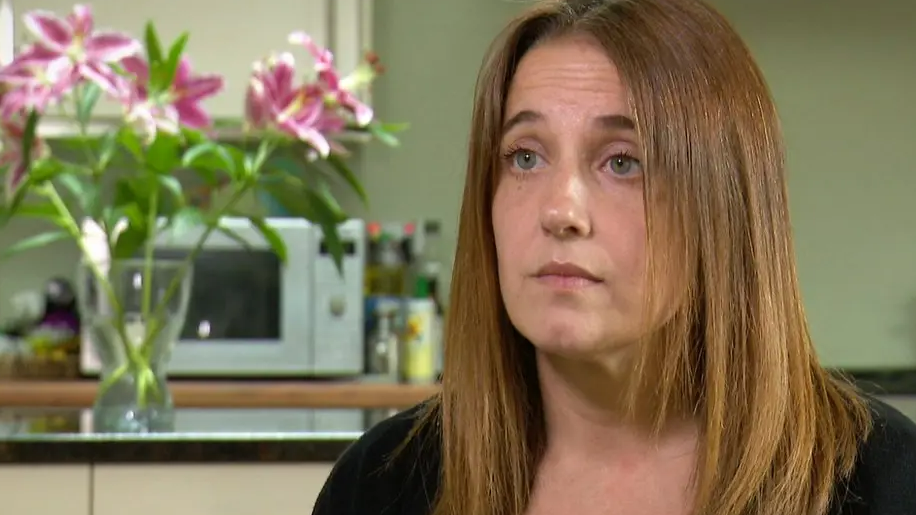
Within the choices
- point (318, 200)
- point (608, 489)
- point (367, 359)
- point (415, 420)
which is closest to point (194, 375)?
point (367, 359)

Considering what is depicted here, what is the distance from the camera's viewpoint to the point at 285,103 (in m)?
1.33

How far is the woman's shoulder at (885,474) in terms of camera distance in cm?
78

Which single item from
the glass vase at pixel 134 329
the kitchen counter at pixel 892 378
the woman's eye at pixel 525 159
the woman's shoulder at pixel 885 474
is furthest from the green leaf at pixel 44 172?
the kitchen counter at pixel 892 378

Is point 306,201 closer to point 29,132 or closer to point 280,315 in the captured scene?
point 29,132

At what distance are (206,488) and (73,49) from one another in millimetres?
496

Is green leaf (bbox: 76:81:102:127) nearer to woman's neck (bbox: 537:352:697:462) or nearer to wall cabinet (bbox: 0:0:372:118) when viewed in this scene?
woman's neck (bbox: 537:352:697:462)

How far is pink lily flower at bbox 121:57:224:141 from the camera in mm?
1248

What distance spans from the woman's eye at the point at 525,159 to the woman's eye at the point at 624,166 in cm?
7

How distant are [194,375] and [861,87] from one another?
1.88 metres

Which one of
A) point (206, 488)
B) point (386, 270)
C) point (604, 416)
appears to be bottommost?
point (206, 488)

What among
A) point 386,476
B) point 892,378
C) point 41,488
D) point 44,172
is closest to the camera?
point 386,476

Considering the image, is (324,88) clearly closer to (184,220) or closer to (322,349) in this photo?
(184,220)

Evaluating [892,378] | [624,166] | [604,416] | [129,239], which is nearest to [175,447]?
[129,239]

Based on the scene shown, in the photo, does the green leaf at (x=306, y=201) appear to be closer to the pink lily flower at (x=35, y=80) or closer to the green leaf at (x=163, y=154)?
the green leaf at (x=163, y=154)
